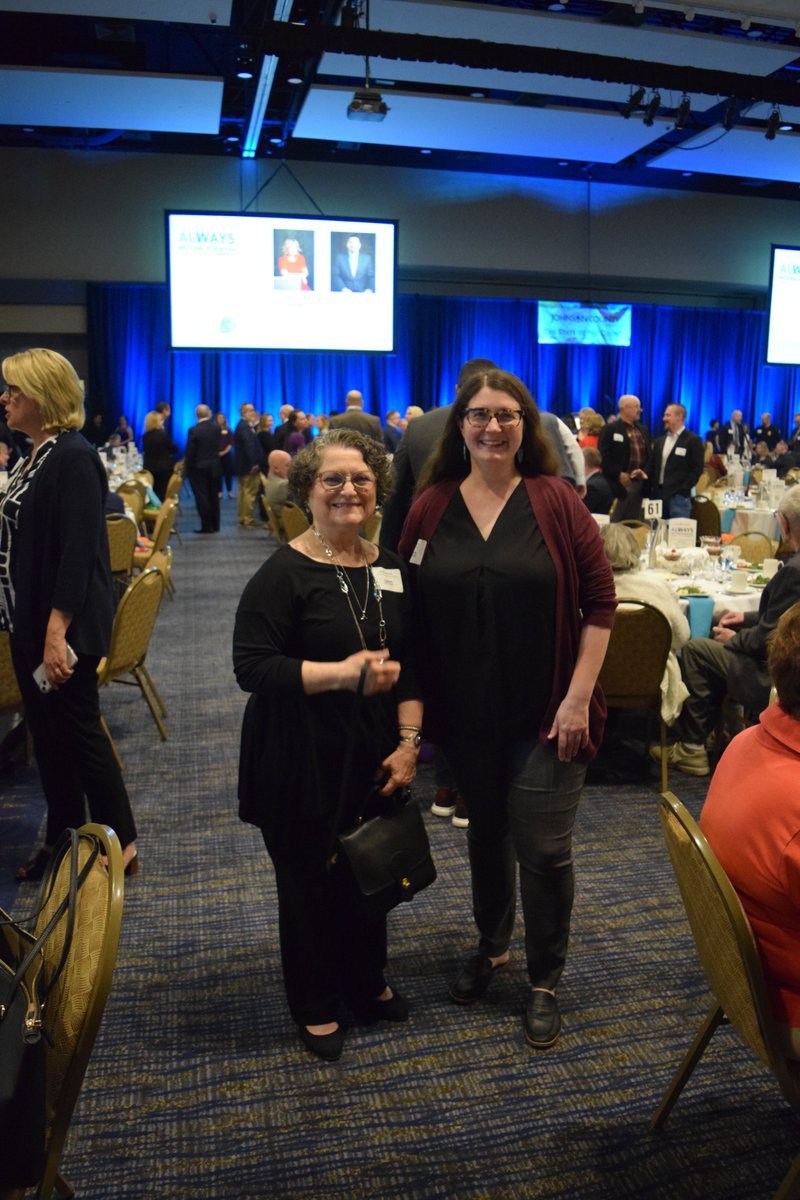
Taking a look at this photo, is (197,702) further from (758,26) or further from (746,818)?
(758,26)

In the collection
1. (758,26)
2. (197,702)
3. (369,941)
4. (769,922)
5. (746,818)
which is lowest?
(197,702)

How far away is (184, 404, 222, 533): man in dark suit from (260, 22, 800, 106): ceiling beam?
434 centimetres

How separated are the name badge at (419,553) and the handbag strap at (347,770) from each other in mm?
358

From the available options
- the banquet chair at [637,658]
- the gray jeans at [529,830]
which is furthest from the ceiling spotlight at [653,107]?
the gray jeans at [529,830]

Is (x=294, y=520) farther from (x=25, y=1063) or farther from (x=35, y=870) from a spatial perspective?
(x=25, y=1063)

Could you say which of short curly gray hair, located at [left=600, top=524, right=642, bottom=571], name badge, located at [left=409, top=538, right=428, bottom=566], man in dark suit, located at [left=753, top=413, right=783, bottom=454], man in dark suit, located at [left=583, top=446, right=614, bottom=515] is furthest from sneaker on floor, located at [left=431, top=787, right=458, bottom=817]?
man in dark suit, located at [left=753, top=413, right=783, bottom=454]

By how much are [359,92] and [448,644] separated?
838cm

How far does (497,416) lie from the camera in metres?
2.03

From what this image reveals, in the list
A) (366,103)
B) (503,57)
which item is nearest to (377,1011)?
(503,57)

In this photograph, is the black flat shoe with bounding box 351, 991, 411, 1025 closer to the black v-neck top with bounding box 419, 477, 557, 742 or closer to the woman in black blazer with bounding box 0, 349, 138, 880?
the black v-neck top with bounding box 419, 477, 557, 742

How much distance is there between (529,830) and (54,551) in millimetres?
1451

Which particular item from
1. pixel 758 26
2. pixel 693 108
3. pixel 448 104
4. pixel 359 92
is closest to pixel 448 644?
pixel 359 92

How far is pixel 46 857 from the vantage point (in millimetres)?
3055

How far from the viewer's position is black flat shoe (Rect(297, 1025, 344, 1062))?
2215mm
